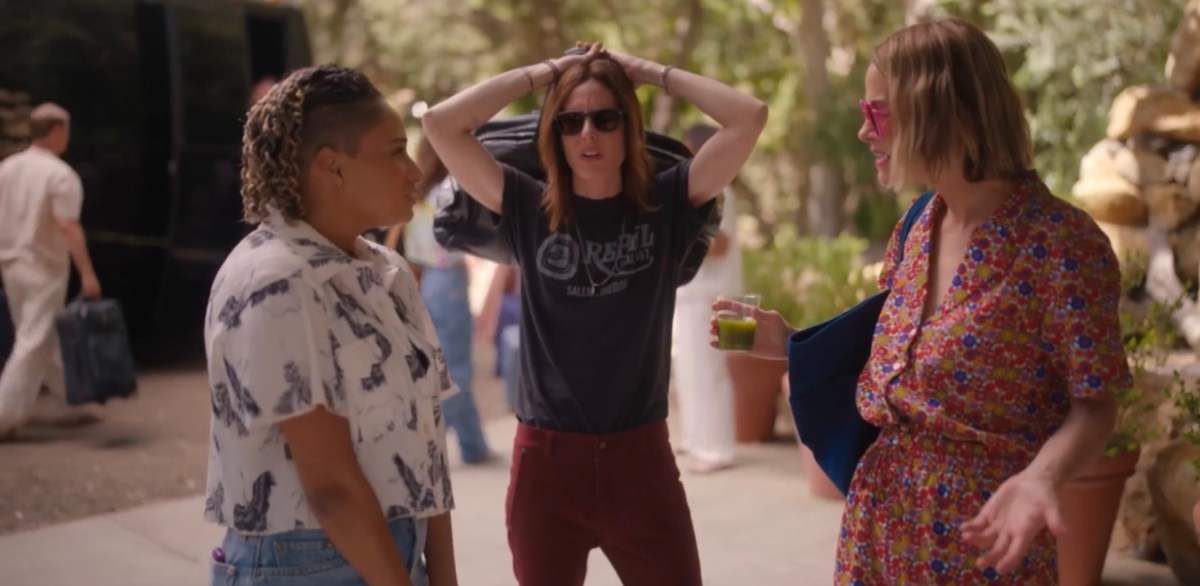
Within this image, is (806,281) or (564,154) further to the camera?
(806,281)

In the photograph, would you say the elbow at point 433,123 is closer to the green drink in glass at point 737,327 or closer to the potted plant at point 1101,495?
the green drink in glass at point 737,327

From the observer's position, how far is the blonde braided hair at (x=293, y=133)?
188 centimetres

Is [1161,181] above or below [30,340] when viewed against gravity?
above

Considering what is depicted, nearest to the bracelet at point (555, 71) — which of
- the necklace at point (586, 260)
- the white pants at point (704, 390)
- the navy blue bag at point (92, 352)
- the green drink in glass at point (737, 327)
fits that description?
the necklace at point (586, 260)

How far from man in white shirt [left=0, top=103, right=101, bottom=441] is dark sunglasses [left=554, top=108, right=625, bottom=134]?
483cm

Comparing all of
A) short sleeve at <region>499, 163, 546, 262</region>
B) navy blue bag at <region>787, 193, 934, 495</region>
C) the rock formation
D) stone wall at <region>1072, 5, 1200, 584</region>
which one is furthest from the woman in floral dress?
the rock formation

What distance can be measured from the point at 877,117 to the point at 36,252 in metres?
5.87

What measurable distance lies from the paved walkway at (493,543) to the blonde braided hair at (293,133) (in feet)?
10.1

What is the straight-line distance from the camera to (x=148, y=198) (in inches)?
338

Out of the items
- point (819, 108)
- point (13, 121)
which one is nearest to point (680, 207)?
point (13, 121)

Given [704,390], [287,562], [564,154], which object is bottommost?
[704,390]

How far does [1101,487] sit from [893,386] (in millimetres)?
2512

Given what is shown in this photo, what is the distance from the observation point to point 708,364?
617 cm

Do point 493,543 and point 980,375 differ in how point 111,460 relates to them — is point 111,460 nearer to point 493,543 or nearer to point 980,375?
point 493,543
